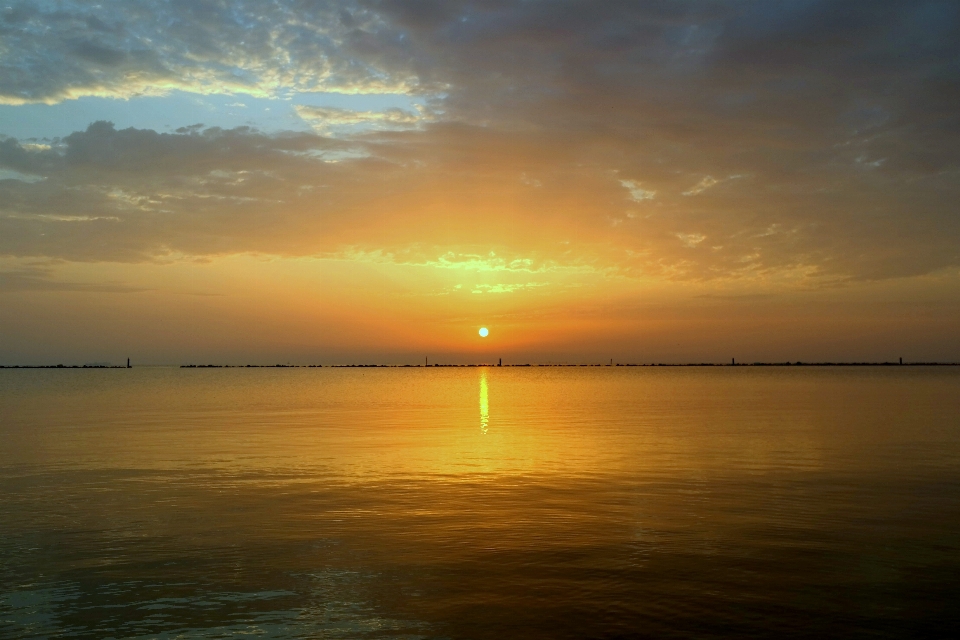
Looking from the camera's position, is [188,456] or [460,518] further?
[188,456]

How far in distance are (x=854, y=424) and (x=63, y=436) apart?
50.3 metres

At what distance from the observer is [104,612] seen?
1395 centimetres

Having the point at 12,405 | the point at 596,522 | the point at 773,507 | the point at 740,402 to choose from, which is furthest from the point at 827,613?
the point at 12,405

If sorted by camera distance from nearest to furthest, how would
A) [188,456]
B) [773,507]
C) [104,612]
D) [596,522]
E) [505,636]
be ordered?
[505,636] < [104,612] < [596,522] < [773,507] < [188,456]

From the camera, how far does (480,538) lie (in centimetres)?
1958

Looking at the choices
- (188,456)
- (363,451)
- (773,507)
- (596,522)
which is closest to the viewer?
(596,522)

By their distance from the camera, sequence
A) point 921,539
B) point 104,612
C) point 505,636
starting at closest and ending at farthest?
1. point 505,636
2. point 104,612
3. point 921,539

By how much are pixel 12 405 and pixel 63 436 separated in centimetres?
3725

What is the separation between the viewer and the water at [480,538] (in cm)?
1386

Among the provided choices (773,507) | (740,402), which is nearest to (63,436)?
(773,507)

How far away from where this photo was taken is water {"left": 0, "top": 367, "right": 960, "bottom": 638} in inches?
546

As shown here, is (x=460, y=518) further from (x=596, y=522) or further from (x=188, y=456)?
(x=188, y=456)

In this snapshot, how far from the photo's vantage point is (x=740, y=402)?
76438 mm

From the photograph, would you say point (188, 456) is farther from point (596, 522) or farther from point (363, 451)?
point (596, 522)
